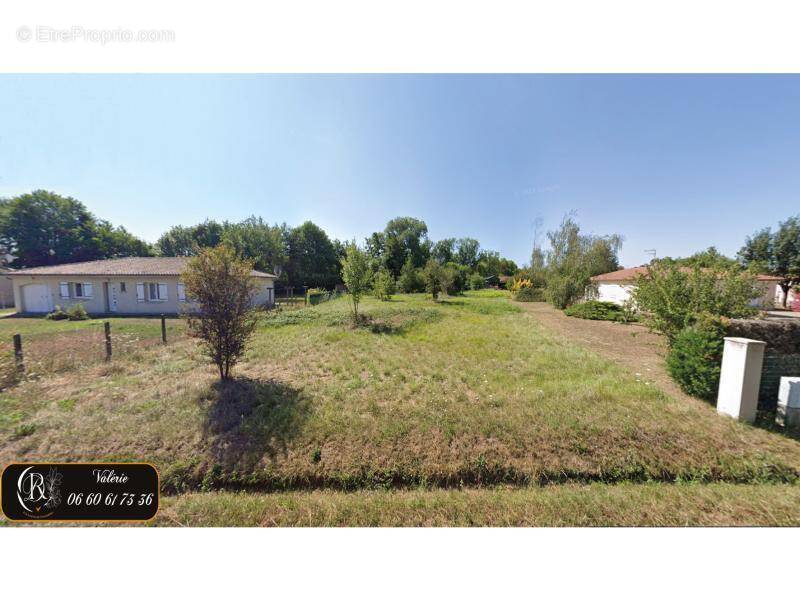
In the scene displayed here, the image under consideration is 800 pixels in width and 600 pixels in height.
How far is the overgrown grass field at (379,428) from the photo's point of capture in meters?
2.97

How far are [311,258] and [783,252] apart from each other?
48.2m

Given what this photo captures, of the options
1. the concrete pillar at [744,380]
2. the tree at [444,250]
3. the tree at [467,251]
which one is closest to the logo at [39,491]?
the concrete pillar at [744,380]

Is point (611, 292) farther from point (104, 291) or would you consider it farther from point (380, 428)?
point (104, 291)

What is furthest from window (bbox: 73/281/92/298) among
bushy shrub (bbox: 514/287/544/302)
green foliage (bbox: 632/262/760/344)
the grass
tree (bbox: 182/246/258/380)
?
bushy shrub (bbox: 514/287/544/302)

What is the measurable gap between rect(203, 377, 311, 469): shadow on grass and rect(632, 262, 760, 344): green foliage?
26.3 ft

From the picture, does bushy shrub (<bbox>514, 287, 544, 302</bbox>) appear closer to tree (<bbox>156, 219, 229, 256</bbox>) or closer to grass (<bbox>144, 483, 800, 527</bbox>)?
grass (<bbox>144, 483, 800, 527</bbox>)

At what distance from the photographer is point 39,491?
9.20 feet

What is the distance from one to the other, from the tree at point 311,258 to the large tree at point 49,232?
55.6 ft

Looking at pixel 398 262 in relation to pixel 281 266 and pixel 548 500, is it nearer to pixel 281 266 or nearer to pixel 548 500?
pixel 281 266

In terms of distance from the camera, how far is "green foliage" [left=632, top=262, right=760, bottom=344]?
5.00m

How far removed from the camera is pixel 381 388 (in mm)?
4902

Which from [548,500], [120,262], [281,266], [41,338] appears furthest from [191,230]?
[548,500]

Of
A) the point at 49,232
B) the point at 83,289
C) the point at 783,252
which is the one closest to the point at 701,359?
the point at 83,289

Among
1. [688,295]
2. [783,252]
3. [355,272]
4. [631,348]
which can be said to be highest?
[783,252]
